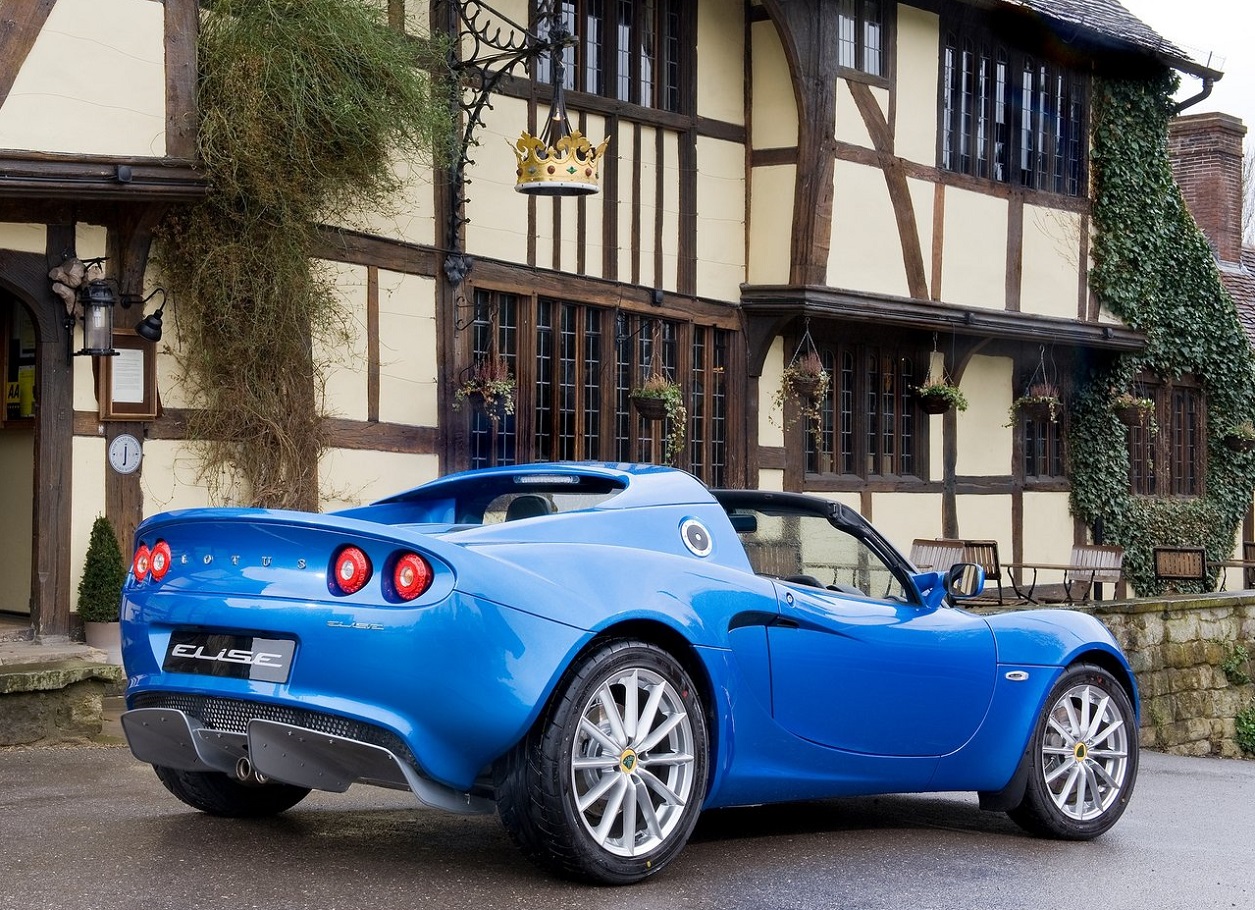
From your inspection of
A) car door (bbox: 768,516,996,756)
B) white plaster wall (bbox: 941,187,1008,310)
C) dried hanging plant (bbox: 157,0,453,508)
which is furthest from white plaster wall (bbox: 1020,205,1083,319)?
car door (bbox: 768,516,996,756)

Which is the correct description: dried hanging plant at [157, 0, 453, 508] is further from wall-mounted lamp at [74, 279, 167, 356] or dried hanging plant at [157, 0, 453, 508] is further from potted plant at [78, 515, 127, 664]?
potted plant at [78, 515, 127, 664]

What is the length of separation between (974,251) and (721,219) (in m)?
3.62

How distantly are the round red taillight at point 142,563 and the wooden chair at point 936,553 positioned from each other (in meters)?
12.8

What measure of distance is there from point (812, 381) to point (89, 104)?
8.32 metres

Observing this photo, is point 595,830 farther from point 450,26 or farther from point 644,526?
point 450,26

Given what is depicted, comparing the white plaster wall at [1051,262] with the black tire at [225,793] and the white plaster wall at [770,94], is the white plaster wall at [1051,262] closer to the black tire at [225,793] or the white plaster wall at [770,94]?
the white plaster wall at [770,94]

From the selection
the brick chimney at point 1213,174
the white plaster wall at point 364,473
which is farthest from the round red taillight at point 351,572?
the brick chimney at point 1213,174

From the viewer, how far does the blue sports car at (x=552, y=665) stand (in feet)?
16.5

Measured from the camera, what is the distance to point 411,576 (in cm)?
504

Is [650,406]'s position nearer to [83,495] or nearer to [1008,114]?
[83,495]

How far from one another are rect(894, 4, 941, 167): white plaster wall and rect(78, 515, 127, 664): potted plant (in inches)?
382

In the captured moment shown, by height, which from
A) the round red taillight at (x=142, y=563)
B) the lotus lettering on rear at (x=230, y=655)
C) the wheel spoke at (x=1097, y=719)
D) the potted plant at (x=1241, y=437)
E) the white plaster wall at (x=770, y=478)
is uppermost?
the potted plant at (x=1241, y=437)

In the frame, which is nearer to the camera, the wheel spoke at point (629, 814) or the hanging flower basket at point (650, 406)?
the wheel spoke at point (629, 814)

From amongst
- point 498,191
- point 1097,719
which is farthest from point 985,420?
point 1097,719
